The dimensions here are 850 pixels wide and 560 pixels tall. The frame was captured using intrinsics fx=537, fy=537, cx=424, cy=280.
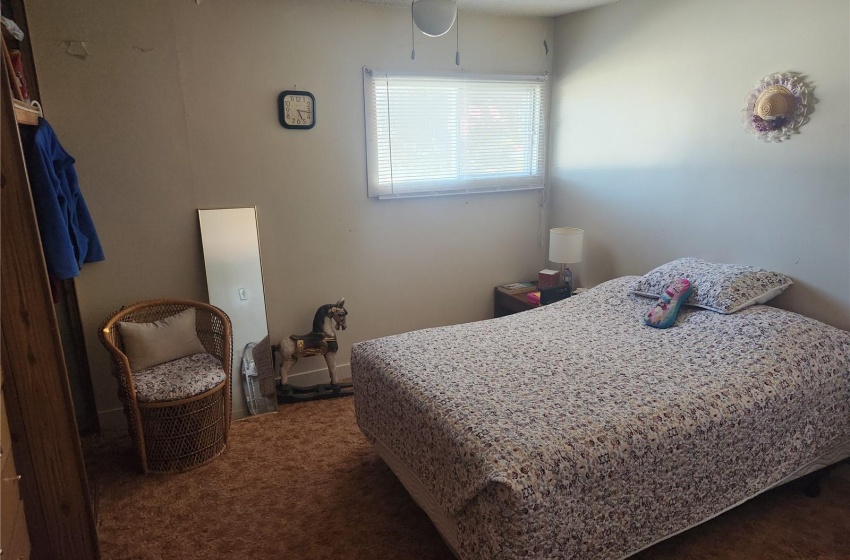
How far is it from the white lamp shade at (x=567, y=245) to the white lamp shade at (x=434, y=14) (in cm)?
162

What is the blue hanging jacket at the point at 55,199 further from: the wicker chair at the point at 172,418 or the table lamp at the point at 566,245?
the table lamp at the point at 566,245

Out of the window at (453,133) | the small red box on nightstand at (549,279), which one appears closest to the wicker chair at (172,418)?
the window at (453,133)

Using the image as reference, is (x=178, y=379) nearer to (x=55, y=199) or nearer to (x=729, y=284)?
(x=55, y=199)

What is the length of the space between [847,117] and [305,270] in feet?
9.41

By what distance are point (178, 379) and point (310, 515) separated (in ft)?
3.12

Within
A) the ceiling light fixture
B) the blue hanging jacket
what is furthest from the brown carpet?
the ceiling light fixture

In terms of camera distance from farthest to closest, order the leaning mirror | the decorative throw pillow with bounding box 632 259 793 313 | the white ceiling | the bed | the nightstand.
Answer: the nightstand < the white ceiling < the leaning mirror < the decorative throw pillow with bounding box 632 259 793 313 < the bed

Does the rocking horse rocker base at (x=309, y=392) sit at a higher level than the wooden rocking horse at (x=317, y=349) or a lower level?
lower

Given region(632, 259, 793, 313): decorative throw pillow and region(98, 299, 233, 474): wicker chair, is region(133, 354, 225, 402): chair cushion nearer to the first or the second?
region(98, 299, 233, 474): wicker chair

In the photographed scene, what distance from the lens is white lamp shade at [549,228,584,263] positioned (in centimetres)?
355

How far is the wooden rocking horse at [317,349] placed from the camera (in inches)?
128

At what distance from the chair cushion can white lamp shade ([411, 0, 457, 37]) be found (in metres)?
1.97

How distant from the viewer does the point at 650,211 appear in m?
3.27

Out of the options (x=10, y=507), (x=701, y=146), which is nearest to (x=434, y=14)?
(x=701, y=146)
